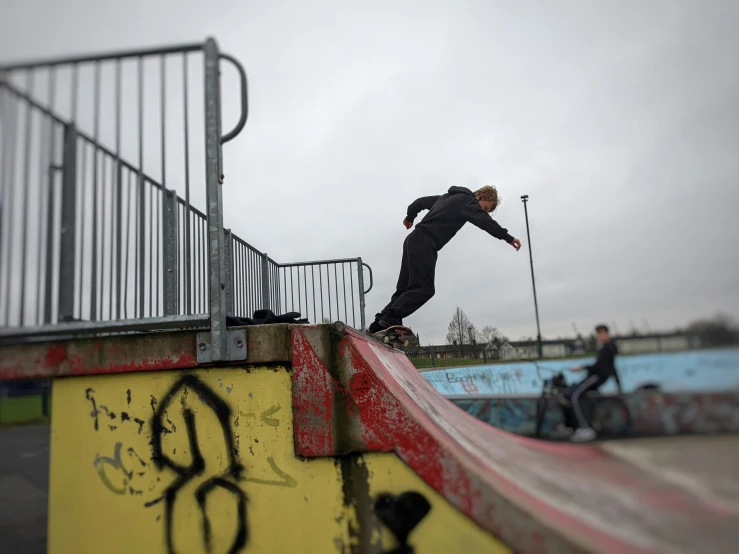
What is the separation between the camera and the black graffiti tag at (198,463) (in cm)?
201

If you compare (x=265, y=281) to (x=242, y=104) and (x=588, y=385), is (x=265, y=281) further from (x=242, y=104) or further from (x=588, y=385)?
(x=588, y=385)

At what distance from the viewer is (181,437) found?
211 cm

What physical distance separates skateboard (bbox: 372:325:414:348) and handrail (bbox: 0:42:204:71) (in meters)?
2.56

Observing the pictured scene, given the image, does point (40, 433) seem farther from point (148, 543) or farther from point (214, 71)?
point (214, 71)

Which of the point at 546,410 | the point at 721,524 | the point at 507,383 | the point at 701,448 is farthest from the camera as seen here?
the point at 507,383

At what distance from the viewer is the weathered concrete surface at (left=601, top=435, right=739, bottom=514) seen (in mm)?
1757

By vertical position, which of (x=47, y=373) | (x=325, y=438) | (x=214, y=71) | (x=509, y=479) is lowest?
(x=509, y=479)

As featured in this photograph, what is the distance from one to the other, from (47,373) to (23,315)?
1.00ft

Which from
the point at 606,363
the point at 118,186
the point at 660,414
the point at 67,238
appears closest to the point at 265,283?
the point at 118,186

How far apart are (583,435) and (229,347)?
1817 mm

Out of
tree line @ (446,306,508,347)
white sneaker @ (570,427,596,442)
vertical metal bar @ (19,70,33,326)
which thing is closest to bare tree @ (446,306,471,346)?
tree line @ (446,306,508,347)

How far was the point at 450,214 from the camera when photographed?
4.16 metres

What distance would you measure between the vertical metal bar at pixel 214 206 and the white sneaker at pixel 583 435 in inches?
71.6

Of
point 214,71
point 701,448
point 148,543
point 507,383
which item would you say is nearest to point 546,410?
point 507,383
